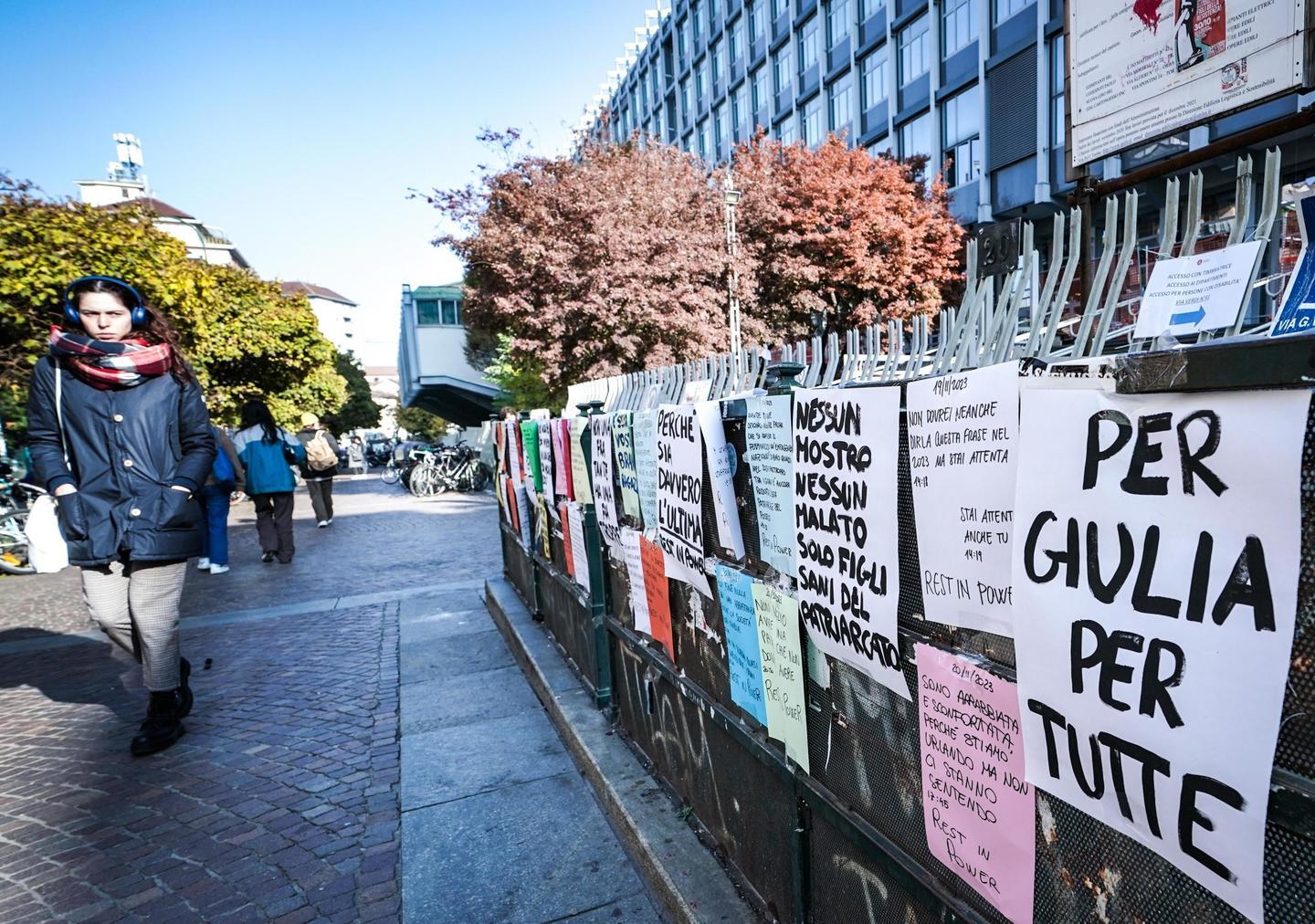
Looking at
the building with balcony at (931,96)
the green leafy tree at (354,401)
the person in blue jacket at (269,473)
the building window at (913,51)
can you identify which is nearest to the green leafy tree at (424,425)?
the green leafy tree at (354,401)

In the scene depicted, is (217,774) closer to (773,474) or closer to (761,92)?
(773,474)

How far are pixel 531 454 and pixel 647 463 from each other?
7.77 ft

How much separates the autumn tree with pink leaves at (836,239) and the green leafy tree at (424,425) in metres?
55.3

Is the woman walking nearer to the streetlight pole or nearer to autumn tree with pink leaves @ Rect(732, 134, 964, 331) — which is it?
the streetlight pole

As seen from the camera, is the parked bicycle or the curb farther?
the parked bicycle

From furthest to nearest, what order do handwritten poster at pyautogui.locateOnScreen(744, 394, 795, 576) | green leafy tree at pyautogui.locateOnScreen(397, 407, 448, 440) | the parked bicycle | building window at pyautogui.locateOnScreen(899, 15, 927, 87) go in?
1. green leafy tree at pyautogui.locateOnScreen(397, 407, 448, 440)
2. building window at pyautogui.locateOnScreen(899, 15, 927, 87)
3. the parked bicycle
4. handwritten poster at pyautogui.locateOnScreen(744, 394, 795, 576)

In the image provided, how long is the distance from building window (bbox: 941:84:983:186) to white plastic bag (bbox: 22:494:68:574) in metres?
23.2

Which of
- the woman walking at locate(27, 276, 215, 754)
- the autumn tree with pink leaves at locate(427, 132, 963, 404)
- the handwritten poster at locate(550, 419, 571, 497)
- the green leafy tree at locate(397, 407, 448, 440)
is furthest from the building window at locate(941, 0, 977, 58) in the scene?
the green leafy tree at locate(397, 407, 448, 440)

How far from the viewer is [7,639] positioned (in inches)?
257

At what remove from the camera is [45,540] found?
4891mm

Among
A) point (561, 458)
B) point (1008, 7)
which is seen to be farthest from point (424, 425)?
point (561, 458)

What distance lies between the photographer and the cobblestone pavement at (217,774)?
112 inches

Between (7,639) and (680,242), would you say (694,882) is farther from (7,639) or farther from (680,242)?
(680,242)

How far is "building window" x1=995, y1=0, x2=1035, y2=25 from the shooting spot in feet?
66.3
